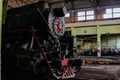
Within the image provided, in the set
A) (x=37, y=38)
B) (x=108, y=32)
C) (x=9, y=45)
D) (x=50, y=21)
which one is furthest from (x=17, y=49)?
(x=108, y=32)

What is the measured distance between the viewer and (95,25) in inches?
860

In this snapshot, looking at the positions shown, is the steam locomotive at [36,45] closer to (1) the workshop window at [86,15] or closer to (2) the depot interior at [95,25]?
(2) the depot interior at [95,25]

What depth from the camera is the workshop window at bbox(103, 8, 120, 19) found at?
21.2 meters

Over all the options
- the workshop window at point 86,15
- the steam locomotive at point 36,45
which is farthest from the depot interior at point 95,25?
the steam locomotive at point 36,45

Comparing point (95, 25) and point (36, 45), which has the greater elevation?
point (95, 25)

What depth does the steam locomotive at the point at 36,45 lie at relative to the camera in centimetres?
589

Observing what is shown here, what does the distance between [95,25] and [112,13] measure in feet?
6.81

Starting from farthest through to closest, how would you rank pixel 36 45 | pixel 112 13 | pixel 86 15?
pixel 86 15, pixel 112 13, pixel 36 45

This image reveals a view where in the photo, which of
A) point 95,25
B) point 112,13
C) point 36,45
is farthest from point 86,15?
point 36,45

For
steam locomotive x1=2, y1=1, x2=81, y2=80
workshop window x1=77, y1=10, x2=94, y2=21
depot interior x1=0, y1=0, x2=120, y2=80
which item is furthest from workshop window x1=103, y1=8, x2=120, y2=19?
steam locomotive x1=2, y1=1, x2=81, y2=80

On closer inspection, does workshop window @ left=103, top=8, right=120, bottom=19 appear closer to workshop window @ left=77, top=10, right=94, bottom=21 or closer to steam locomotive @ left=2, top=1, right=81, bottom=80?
workshop window @ left=77, top=10, right=94, bottom=21

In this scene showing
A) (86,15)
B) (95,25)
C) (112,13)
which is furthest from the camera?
(86,15)

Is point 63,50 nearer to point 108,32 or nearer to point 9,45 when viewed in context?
point 9,45

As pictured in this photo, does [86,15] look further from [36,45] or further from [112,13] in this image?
[36,45]
